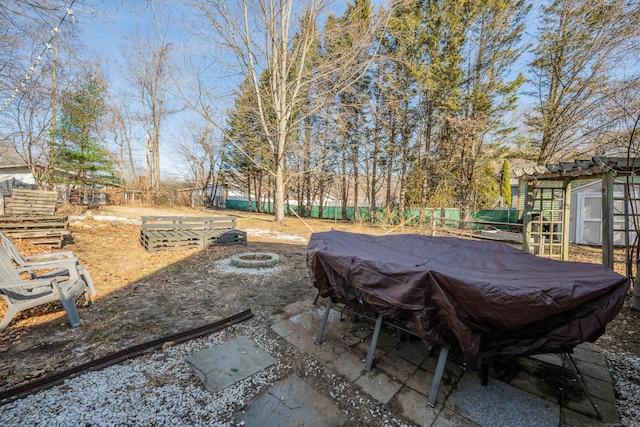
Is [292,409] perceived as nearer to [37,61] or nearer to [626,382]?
[626,382]

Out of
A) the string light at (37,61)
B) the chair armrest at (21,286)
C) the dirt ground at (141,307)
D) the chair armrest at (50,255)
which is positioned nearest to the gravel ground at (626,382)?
the dirt ground at (141,307)

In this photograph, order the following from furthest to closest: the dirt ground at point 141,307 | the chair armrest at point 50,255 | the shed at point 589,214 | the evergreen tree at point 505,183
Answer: the evergreen tree at point 505,183 < the shed at point 589,214 < the chair armrest at point 50,255 < the dirt ground at point 141,307

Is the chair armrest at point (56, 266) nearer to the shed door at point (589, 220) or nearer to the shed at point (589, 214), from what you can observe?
the shed at point (589, 214)

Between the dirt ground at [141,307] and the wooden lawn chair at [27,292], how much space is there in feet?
0.77

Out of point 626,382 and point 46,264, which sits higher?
point 46,264

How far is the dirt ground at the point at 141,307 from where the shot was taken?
2.41m

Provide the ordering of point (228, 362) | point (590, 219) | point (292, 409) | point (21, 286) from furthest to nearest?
point (590, 219), point (21, 286), point (228, 362), point (292, 409)

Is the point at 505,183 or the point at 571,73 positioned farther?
the point at 505,183

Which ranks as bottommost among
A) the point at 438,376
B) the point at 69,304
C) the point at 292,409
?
the point at 292,409

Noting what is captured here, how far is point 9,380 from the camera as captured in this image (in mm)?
2016

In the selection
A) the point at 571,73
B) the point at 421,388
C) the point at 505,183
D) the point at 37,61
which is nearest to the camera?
the point at 421,388

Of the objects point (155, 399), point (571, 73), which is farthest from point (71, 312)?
point (571, 73)

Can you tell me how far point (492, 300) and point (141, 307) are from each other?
394cm

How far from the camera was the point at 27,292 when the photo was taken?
284cm
